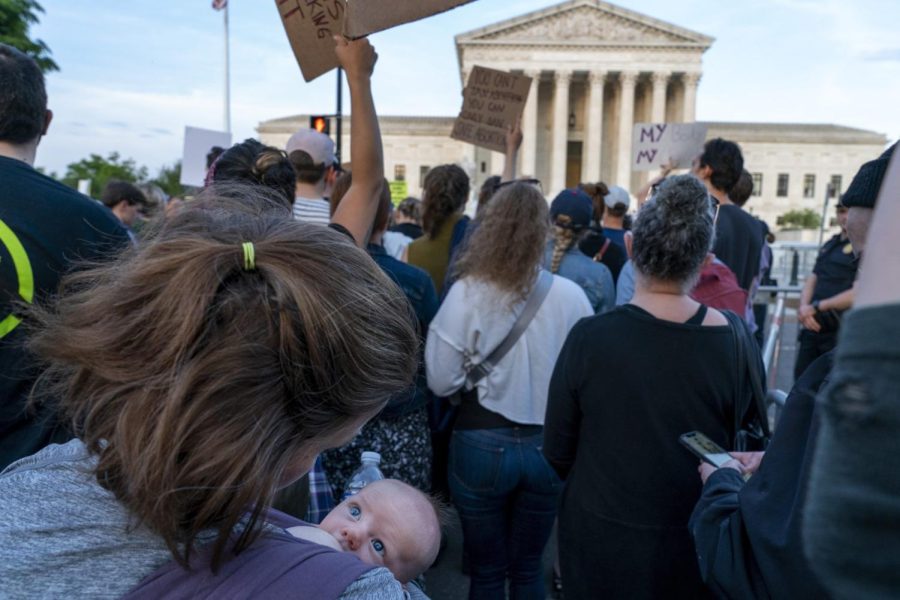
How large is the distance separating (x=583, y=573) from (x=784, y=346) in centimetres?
958

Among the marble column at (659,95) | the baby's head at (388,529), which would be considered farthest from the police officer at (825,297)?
the marble column at (659,95)

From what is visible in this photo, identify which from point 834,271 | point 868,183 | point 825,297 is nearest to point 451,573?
point 868,183

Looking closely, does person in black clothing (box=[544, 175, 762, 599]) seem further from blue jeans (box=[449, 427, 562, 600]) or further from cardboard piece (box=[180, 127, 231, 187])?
cardboard piece (box=[180, 127, 231, 187])

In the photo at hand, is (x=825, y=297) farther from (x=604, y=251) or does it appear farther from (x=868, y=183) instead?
(x=868, y=183)

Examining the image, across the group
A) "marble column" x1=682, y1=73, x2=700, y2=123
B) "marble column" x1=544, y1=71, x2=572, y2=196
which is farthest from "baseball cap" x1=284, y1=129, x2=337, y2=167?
"marble column" x1=682, y1=73, x2=700, y2=123

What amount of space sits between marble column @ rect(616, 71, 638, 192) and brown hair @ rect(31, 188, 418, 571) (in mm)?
55591

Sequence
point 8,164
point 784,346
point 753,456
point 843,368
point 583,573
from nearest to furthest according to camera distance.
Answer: point 843,368 → point 753,456 → point 8,164 → point 583,573 → point 784,346

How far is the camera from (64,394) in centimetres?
98

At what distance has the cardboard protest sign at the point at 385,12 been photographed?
1724 millimetres

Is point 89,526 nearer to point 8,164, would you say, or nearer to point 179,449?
point 179,449

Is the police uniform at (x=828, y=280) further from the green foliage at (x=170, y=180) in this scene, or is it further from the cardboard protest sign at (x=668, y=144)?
the green foliage at (x=170, y=180)

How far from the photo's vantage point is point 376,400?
1000mm

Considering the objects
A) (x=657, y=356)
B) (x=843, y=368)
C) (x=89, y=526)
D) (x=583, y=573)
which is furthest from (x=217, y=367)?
(x=583, y=573)

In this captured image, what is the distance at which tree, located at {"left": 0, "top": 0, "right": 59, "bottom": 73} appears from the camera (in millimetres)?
17375
